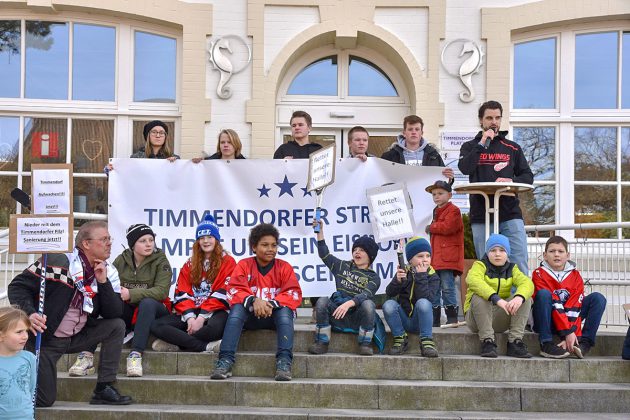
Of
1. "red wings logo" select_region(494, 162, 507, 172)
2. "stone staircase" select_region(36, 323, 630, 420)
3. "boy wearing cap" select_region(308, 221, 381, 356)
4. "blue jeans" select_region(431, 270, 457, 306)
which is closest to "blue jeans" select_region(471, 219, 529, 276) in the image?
"blue jeans" select_region(431, 270, 457, 306)

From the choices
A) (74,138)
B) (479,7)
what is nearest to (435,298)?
(479,7)

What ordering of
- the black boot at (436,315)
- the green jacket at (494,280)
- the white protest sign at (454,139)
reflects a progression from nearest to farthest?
1. the green jacket at (494,280)
2. the black boot at (436,315)
3. the white protest sign at (454,139)

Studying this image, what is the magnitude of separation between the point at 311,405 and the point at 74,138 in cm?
613

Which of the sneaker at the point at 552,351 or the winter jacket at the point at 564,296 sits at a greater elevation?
the winter jacket at the point at 564,296

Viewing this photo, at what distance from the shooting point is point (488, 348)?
21.5 feet

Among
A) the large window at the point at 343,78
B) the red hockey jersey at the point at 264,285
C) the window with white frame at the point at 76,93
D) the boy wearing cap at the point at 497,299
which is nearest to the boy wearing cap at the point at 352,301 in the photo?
the red hockey jersey at the point at 264,285

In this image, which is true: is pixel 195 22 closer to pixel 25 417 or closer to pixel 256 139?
pixel 256 139

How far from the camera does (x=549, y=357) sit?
6586 mm

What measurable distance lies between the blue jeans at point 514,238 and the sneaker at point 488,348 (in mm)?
941

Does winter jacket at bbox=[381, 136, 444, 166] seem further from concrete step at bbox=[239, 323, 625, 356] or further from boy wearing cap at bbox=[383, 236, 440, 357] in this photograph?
concrete step at bbox=[239, 323, 625, 356]

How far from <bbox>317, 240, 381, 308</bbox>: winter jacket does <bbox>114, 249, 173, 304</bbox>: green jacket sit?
140 cm

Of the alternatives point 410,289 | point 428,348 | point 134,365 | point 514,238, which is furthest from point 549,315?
point 134,365

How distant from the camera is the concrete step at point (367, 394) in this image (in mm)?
6051

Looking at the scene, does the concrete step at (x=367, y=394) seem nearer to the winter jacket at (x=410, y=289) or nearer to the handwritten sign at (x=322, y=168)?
the winter jacket at (x=410, y=289)
